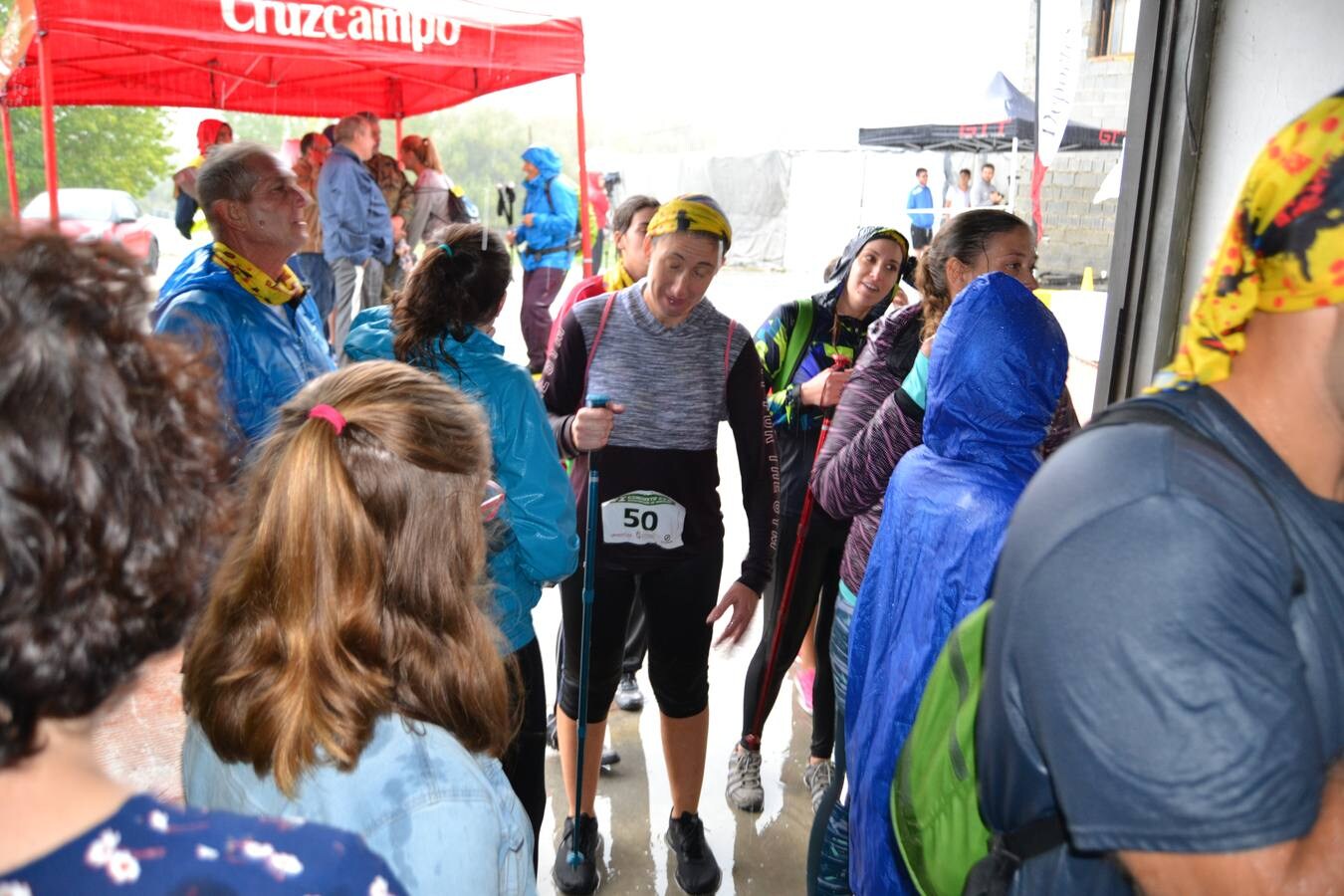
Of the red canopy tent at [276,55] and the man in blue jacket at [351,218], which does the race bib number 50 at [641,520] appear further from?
the man in blue jacket at [351,218]

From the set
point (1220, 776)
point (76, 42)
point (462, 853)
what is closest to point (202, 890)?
point (462, 853)

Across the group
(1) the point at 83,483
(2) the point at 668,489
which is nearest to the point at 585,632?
(2) the point at 668,489

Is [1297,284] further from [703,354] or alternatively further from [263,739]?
[703,354]

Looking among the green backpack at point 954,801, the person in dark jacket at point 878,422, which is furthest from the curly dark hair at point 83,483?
the person in dark jacket at point 878,422

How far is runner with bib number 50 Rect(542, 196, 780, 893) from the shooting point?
2.81 metres

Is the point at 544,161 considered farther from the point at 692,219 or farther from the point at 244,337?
the point at 244,337

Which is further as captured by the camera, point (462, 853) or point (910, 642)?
point (910, 642)

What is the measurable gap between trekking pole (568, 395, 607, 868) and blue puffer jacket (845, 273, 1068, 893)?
0.98m

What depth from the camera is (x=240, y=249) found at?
2898 mm

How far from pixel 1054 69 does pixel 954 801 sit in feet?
12.7

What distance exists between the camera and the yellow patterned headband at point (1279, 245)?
945mm

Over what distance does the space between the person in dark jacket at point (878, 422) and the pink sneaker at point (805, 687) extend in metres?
1.42

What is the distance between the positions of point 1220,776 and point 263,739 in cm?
103

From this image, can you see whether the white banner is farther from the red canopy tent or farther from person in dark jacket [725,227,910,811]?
the red canopy tent
